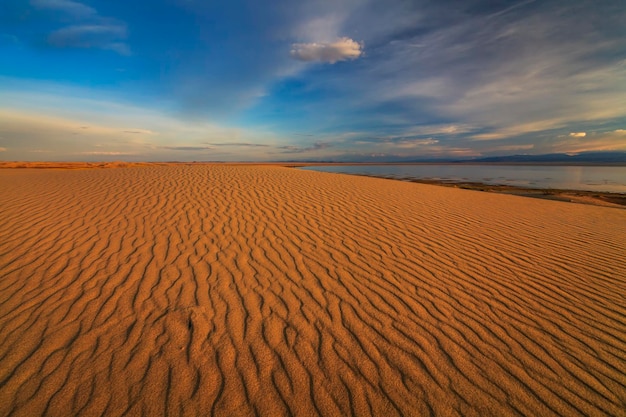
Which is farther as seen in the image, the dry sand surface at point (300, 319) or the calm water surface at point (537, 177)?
the calm water surface at point (537, 177)

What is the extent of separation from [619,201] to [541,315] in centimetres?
1913

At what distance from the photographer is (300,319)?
3.51 metres

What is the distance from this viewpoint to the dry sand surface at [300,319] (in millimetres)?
2479

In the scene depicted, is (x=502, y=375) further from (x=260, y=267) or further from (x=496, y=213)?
(x=496, y=213)

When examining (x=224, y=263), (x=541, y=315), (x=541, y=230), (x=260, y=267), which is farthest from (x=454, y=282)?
(x=541, y=230)

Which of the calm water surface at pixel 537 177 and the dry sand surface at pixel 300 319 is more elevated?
the dry sand surface at pixel 300 319

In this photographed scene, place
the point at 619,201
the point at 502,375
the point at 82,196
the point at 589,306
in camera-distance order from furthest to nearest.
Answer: the point at 619,201, the point at 82,196, the point at 589,306, the point at 502,375

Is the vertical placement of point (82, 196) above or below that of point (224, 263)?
above

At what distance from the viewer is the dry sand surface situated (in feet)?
8.13

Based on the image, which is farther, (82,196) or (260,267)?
(82,196)

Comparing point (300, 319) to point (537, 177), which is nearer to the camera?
point (300, 319)

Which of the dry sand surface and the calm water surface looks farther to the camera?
the calm water surface

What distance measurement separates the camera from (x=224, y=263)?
4.91 meters

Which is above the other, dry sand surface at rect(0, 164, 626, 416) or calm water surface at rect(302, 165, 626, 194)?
dry sand surface at rect(0, 164, 626, 416)
